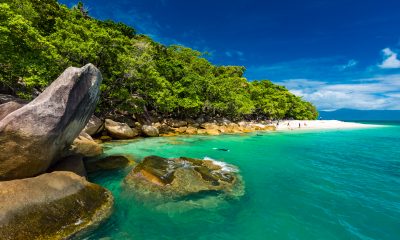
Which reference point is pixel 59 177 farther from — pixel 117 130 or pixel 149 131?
pixel 149 131

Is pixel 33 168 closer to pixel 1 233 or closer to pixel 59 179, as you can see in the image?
pixel 59 179

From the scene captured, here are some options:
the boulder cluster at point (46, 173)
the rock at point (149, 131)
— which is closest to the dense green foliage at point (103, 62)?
the rock at point (149, 131)

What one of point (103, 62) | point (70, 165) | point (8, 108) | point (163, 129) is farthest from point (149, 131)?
point (8, 108)

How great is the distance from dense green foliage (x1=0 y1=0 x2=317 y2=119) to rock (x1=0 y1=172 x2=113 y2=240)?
11862 millimetres

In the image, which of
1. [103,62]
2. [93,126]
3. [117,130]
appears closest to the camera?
[93,126]

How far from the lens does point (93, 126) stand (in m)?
22.7

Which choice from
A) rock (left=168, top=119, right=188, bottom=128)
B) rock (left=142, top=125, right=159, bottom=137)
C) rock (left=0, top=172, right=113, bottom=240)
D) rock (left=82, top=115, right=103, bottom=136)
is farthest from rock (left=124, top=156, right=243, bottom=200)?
rock (left=168, top=119, right=188, bottom=128)

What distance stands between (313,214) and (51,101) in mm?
10518

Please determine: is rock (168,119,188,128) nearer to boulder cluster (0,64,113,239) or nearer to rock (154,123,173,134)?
rock (154,123,173,134)

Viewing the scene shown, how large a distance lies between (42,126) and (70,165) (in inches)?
112

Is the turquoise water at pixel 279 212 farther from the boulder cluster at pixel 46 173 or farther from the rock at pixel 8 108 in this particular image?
the rock at pixel 8 108

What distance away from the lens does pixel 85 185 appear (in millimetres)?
8133

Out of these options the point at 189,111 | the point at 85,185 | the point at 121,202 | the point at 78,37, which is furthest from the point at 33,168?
the point at 189,111

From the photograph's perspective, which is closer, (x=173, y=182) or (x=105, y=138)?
(x=173, y=182)
